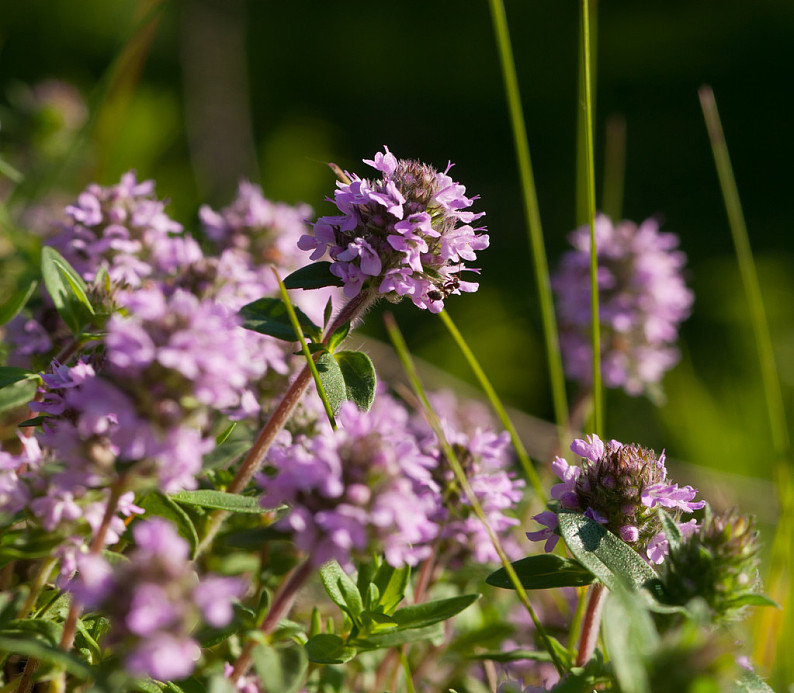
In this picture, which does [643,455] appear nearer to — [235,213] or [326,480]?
[326,480]

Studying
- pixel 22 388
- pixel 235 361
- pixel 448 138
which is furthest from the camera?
pixel 448 138

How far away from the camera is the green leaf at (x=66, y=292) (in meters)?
1.10

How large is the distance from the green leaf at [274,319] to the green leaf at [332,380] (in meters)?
0.05

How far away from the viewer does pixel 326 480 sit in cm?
72

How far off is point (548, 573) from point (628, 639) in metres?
0.25

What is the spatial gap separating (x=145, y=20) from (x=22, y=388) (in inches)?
34.2

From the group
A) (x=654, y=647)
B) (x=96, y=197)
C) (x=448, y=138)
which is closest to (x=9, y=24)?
(x=448, y=138)

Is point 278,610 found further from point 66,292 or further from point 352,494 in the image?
point 66,292

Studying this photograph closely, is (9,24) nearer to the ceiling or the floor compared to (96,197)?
nearer to the ceiling

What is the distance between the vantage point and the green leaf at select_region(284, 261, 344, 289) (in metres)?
1.05

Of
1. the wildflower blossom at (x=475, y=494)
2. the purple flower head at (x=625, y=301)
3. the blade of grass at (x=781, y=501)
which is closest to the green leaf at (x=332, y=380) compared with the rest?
the wildflower blossom at (x=475, y=494)

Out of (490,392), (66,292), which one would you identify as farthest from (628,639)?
(66,292)

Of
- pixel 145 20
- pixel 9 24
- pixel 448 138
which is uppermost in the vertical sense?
pixel 448 138

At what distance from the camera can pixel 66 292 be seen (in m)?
Result: 1.14
